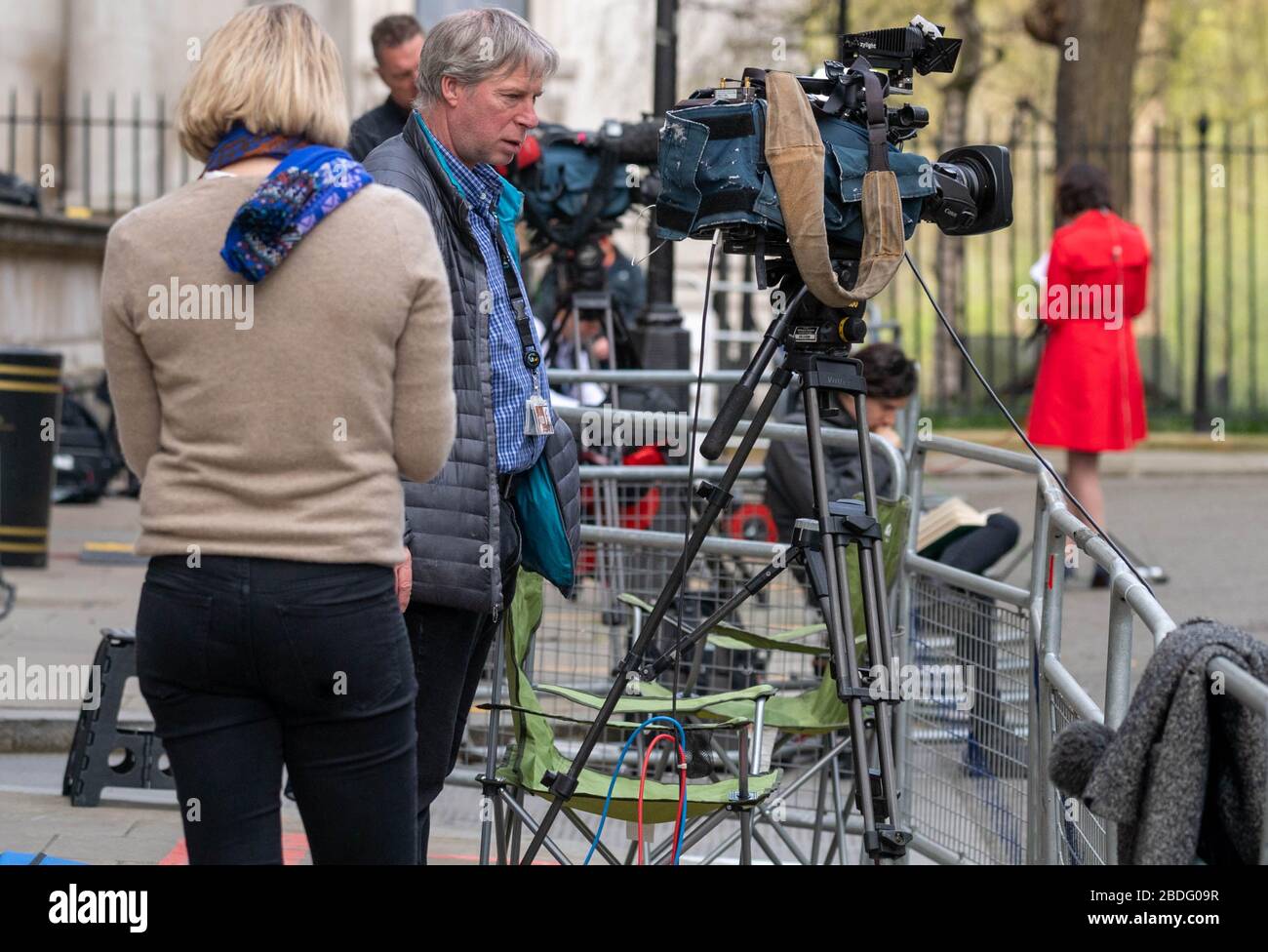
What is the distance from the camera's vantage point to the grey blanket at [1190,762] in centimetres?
244

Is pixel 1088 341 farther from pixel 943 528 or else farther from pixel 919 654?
pixel 919 654

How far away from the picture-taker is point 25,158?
1655 cm

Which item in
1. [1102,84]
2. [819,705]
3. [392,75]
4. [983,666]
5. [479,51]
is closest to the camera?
[479,51]

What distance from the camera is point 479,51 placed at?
12.1 feet

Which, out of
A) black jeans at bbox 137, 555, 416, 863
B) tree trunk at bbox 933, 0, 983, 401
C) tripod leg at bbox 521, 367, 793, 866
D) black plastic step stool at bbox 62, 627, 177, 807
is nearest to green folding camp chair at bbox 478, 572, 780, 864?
tripod leg at bbox 521, 367, 793, 866

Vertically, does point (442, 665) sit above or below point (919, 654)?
above

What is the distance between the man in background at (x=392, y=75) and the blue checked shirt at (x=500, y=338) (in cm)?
239

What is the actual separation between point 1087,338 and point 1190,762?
682 centimetres

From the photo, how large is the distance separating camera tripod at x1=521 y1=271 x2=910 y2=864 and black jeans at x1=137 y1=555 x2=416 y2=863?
107cm

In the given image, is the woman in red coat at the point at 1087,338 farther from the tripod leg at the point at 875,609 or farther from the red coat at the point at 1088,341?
the tripod leg at the point at 875,609

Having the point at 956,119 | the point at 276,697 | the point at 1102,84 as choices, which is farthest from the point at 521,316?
the point at 956,119

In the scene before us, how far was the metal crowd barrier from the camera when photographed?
394cm
